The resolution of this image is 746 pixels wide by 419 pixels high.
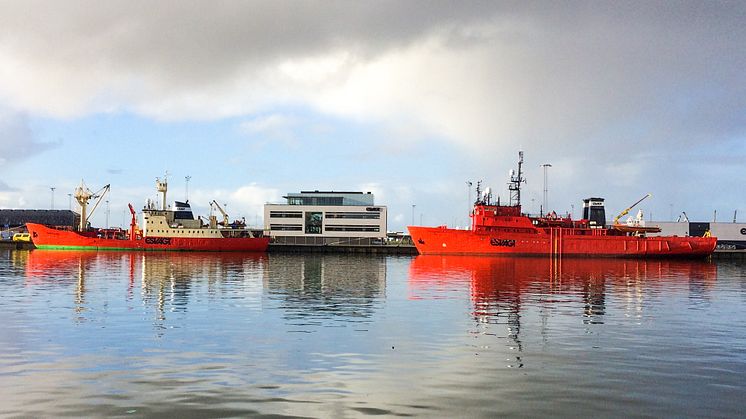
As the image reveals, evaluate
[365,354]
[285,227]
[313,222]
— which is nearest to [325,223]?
[313,222]

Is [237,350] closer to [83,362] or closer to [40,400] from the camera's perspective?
[83,362]

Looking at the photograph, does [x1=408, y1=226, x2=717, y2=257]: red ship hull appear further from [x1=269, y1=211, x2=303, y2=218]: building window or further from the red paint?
[x1=269, y1=211, x2=303, y2=218]: building window

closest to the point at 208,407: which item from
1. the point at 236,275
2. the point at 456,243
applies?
the point at 236,275

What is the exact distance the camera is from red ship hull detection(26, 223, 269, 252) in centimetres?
10238

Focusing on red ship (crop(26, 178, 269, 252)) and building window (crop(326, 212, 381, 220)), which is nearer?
red ship (crop(26, 178, 269, 252))

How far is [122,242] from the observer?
10225cm

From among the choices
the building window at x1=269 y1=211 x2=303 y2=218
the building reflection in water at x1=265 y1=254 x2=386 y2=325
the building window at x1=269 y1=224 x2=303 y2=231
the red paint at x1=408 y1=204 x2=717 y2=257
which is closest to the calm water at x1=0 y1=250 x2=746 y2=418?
the building reflection in water at x1=265 y1=254 x2=386 y2=325

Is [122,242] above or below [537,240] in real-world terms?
below

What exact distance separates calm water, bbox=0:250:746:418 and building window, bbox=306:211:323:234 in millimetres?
102046

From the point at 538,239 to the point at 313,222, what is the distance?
6092 centimetres

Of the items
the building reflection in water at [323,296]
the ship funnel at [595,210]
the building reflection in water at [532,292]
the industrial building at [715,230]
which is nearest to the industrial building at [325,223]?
the ship funnel at [595,210]

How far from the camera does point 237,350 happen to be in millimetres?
17922

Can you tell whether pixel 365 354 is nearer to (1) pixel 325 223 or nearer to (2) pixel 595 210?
(2) pixel 595 210

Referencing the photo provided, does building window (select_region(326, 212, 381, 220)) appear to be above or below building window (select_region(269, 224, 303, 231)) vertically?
above
